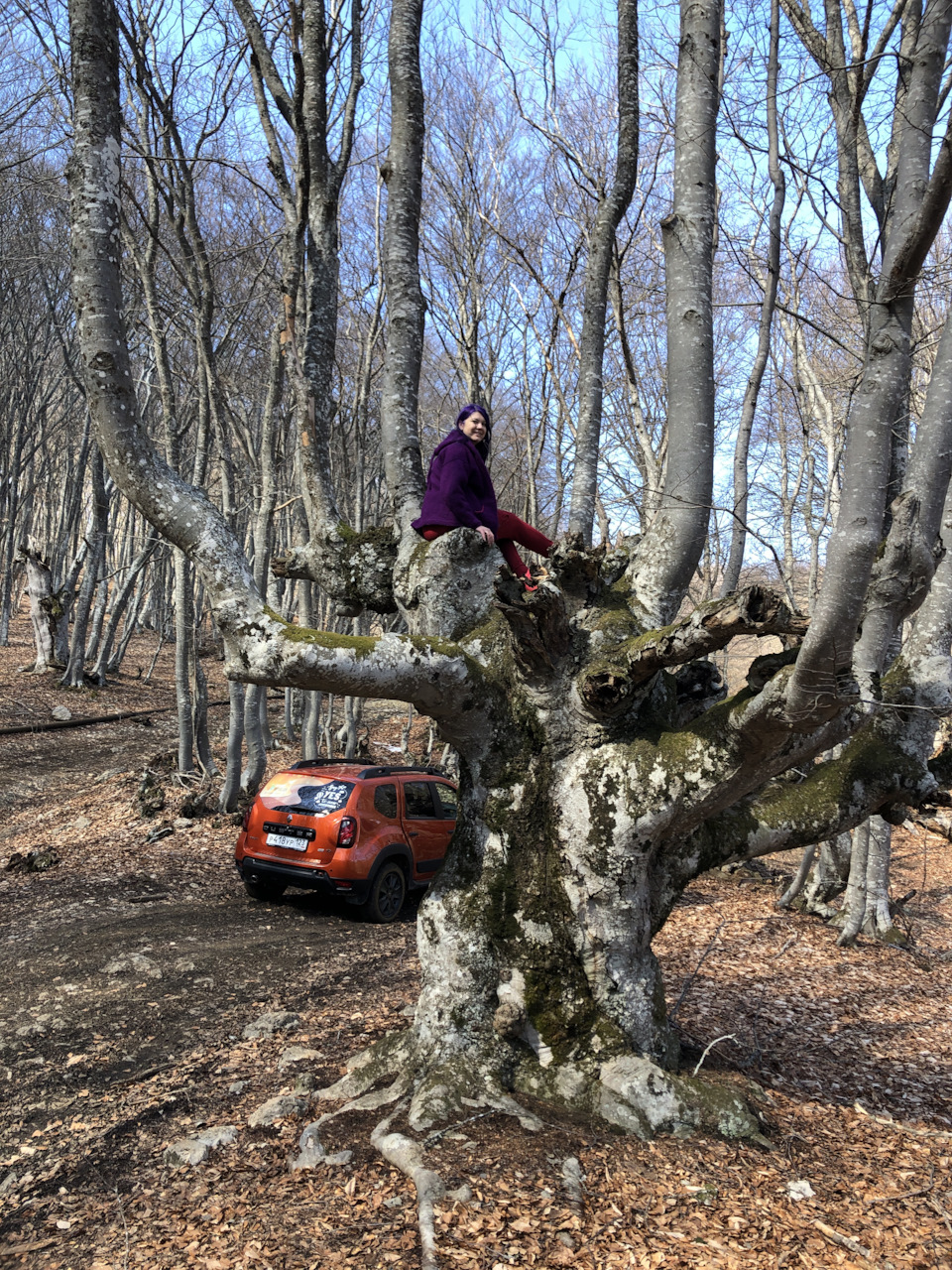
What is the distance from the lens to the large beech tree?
3.65m

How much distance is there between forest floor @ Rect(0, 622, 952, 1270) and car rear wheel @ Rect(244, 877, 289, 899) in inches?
6.3

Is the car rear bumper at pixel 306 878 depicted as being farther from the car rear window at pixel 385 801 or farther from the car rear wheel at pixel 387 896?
the car rear window at pixel 385 801

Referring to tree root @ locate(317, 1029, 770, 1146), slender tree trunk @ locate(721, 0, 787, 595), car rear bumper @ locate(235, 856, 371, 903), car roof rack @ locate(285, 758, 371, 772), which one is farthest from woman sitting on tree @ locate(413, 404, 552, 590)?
car roof rack @ locate(285, 758, 371, 772)

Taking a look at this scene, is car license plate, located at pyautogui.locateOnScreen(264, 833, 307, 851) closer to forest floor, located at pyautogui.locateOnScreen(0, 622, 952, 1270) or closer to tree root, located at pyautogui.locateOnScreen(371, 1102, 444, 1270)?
forest floor, located at pyautogui.locateOnScreen(0, 622, 952, 1270)

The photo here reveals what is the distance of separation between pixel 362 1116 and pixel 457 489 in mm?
3226

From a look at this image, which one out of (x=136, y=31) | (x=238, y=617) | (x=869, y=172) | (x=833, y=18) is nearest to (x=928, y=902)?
(x=869, y=172)

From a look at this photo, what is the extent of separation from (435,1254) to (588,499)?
5382 millimetres

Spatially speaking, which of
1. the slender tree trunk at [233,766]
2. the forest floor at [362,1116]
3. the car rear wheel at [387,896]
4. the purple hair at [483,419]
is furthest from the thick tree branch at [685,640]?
the slender tree trunk at [233,766]

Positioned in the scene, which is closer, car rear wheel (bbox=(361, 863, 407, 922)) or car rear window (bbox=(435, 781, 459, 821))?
car rear wheel (bbox=(361, 863, 407, 922))

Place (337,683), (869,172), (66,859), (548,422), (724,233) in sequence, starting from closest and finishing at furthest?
(337,683) < (869,172) < (66,859) < (724,233) < (548,422)

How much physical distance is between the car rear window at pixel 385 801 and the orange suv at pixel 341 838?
0.01 metres

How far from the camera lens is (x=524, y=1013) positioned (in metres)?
3.93

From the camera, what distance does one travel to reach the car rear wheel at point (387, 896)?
7988 millimetres

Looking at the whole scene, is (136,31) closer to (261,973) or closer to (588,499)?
(588,499)
